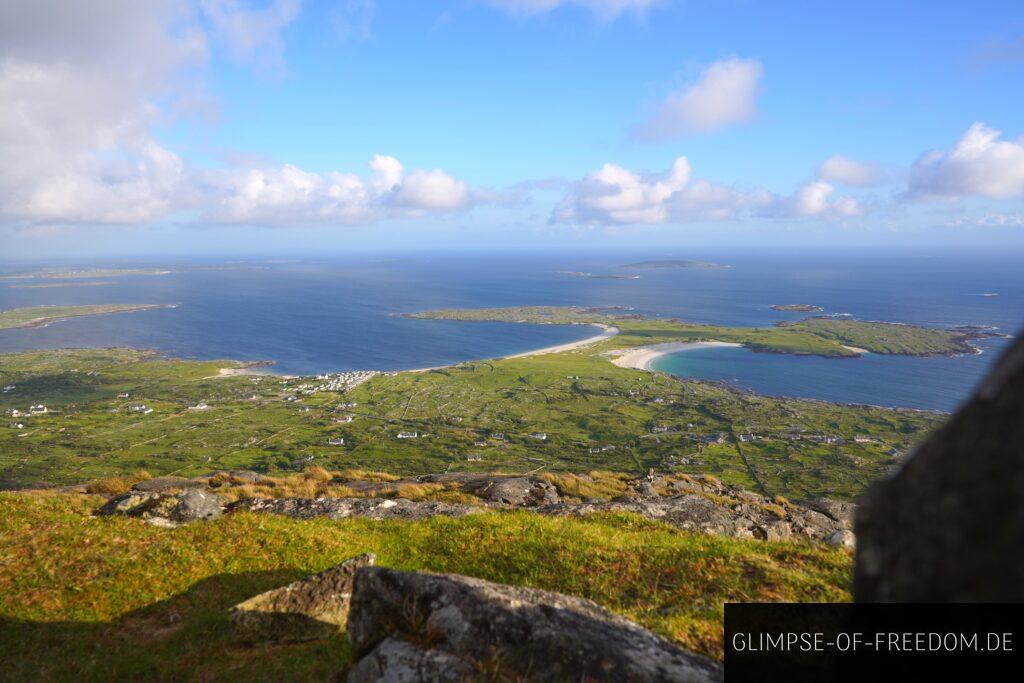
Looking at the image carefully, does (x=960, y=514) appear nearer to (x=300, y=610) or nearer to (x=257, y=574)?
(x=300, y=610)

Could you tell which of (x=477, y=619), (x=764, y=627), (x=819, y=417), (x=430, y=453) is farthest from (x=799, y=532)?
(x=819, y=417)

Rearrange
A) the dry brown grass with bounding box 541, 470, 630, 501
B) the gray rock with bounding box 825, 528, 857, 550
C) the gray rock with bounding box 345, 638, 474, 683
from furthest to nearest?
the dry brown grass with bounding box 541, 470, 630, 501
the gray rock with bounding box 825, 528, 857, 550
the gray rock with bounding box 345, 638, 474, 683

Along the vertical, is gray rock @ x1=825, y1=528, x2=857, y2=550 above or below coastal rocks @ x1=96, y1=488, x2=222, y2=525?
below

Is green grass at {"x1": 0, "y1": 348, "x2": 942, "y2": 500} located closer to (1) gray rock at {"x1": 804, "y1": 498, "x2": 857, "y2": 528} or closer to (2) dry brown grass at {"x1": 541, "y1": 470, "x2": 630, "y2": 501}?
(2) dry brown grass at {"x1": 541, "y1": 470, "x2": 630, "y2": 501}

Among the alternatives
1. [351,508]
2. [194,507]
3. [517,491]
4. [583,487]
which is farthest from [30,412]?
[583,487]

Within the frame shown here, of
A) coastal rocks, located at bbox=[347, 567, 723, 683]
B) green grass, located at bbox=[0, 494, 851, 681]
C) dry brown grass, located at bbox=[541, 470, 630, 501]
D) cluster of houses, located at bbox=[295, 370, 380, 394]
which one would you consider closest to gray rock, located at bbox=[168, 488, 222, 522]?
green grass, located at bbox=[0, 494, 851, 681]

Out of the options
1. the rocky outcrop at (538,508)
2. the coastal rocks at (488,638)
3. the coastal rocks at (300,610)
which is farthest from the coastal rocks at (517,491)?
the coastal rocks at (488,638)

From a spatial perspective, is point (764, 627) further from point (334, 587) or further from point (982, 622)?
point (334, 587)
